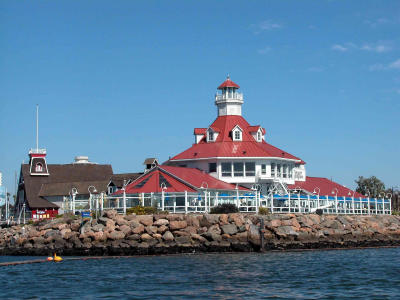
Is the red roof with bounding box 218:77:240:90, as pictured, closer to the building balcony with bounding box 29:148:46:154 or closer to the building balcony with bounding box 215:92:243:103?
the building balcony with bounding box 215:92:243:103

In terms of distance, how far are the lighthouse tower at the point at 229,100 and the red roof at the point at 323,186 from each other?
340 inches

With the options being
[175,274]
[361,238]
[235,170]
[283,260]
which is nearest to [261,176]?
[235,170]

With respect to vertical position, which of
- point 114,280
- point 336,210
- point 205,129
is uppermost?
point 205,129

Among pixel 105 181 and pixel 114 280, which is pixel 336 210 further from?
pixel 105 181

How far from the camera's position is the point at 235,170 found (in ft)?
188

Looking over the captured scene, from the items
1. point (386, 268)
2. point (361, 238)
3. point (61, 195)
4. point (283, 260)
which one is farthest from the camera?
point (61, 195)

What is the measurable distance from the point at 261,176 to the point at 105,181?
19.2 meters

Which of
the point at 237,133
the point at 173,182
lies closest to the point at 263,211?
the point at 173,182

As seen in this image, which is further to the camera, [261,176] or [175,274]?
[261,176]

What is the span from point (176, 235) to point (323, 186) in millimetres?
28286

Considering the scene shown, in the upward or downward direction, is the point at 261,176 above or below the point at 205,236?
above

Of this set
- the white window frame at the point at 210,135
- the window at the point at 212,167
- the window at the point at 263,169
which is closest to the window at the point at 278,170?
the window at the point at 263,169

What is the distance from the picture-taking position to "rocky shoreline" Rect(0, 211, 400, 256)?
127 ft

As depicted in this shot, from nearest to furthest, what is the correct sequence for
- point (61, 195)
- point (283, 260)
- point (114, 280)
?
1. point (114, 280)
2. point (283, 260)
3. point (61, 195)
